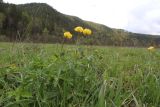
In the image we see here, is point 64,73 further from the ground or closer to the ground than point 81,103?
further from the ground

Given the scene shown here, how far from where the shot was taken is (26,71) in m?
2.48

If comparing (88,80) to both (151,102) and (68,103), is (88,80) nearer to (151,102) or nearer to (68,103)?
(68,103)

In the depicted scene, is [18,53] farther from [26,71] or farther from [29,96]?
[29,96]

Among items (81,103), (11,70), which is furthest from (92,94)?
(11,70)

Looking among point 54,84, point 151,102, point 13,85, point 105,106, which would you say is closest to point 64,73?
point 54,84

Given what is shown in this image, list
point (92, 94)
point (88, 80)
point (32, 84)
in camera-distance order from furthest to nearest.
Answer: point (88, 80) → point (92, 94) → point (32, 84)

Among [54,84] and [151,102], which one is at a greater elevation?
[54,84]

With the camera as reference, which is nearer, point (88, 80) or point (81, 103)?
point (81, 103)

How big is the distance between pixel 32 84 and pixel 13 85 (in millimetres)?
274

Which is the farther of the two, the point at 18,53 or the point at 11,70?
the point at 18,53

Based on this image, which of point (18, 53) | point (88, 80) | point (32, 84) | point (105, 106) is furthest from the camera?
point (18, 53)

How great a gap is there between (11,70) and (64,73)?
523 millimetres

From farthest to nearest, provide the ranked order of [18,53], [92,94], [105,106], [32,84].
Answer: [18,53] → [92,94] → [32,84] → [105,106]

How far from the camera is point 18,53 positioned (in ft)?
13.2
